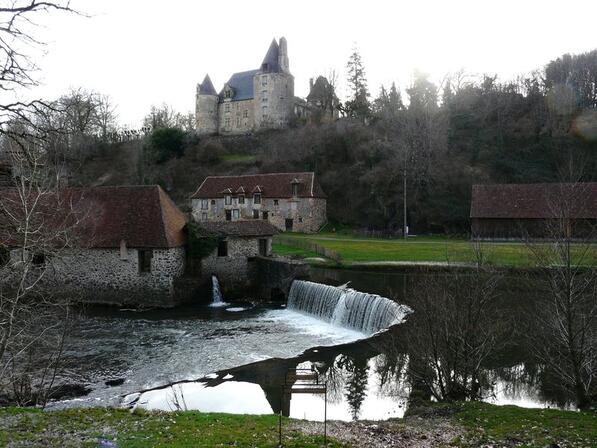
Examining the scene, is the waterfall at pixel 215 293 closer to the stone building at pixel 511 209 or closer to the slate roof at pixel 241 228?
the slate roof at pixel 241 228

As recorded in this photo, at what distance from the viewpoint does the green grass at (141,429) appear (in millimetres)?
8930

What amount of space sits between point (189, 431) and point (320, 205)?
140ft

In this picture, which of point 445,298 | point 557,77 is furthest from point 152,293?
point 557,77

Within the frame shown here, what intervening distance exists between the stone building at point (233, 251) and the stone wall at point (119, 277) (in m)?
2.16

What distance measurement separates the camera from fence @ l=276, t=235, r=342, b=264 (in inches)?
1268

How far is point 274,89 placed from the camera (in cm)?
7012

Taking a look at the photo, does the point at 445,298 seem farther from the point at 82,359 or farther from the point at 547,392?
the point at 82,359

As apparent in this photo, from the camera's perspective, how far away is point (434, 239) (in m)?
43.4

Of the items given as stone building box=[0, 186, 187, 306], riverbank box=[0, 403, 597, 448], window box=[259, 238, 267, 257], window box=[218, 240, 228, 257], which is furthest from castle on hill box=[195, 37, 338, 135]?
riverbank box=[0, 403, 597, 448]

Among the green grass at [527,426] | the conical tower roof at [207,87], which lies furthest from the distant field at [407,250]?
the conical tower roof at [207,87]

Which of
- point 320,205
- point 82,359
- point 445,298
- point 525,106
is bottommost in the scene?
point 82,359

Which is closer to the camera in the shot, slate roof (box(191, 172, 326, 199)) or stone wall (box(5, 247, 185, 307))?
stone wall (box(5, 247, 185, 307))

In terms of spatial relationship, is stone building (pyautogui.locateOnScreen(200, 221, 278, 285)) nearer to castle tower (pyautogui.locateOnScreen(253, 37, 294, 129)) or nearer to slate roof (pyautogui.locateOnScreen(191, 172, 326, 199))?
slate roof (pyautogui.locateOnScreen(191, 172, 326, 199))

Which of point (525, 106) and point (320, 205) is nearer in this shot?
point (320, 205)
